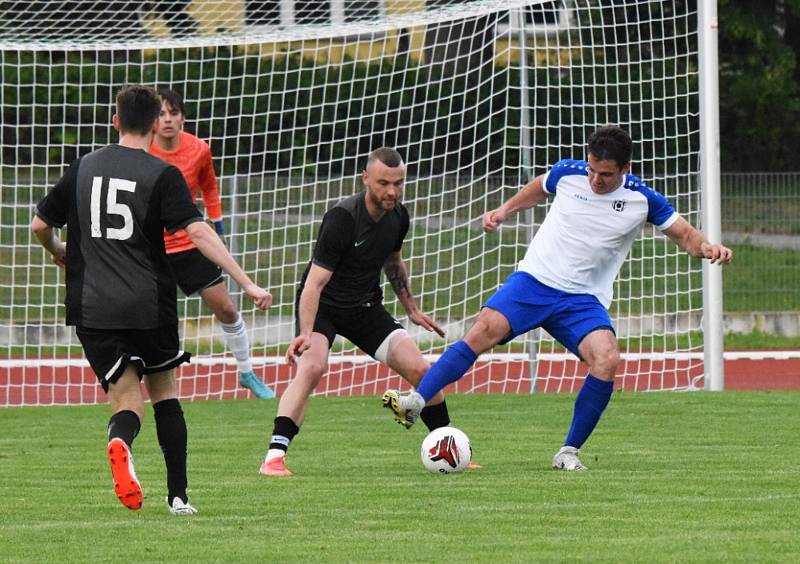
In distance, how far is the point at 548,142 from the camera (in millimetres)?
14656

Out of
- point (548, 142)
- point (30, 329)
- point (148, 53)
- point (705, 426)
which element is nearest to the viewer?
point (705, 426)

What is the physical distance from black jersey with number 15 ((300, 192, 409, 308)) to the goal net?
5.18 m

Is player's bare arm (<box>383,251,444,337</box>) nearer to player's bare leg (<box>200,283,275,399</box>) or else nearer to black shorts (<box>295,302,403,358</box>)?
black shorts (<box>295,302,403,358</box>)

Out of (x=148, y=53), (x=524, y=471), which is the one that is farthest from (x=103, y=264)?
(x=148, y=53)

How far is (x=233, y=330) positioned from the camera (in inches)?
502

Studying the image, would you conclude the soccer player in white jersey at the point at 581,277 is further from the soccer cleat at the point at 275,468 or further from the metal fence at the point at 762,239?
the metal fence at the point at 762,239

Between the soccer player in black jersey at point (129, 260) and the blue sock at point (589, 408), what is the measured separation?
7.93 ft

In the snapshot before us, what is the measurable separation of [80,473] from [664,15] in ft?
26.2

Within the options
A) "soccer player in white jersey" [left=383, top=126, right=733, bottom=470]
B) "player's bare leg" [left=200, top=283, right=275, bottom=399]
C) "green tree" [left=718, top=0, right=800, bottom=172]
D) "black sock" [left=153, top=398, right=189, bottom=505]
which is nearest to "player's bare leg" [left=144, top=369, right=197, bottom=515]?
"black sock" [left=153, top=398, right=189, bottom=505]

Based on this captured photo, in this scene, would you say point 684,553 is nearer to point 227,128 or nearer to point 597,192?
point 597,192

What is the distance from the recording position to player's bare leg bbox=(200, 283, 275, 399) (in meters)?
12.2

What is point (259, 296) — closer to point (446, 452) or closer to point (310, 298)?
point (310, 298)

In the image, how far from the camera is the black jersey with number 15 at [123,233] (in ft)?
21.7

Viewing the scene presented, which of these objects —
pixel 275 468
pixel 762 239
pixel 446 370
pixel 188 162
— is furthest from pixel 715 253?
pixel 762 239
